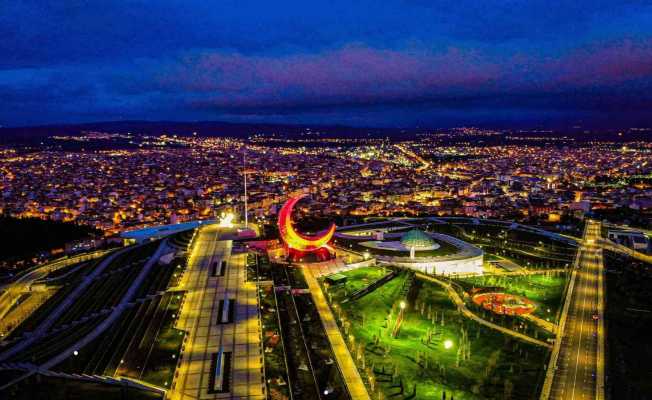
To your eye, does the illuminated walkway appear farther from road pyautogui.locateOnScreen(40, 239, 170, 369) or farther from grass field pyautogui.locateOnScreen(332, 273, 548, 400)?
road pyautogui.locateOnScreen(40, 239, 170, 369)

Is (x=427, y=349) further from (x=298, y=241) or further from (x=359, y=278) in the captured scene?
(x=298, y=241)

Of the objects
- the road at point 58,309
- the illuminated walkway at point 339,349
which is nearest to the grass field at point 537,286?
the illuminated walkway at point 339,349

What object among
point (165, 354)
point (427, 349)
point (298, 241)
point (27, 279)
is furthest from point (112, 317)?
point (427, 349)

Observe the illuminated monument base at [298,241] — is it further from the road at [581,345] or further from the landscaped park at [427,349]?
the road at [581,345]

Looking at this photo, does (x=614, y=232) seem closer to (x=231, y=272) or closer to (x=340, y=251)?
(x=340, y=251)

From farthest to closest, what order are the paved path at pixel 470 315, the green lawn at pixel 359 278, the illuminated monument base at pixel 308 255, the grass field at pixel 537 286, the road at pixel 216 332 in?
the illuminated monument base at pixel 308 255, the green lawn at pixel 359 278, the grass field at pixel 537 286, the paved path at pixel 470 315, the road at pixel 216 332

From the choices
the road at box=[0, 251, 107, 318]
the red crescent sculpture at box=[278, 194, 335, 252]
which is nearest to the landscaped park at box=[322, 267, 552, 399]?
the red crescent sculpture at box=[278, 194, 335, 252]

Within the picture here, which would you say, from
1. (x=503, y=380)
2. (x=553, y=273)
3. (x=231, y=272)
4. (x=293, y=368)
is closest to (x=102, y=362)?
(x=293, y=368)
